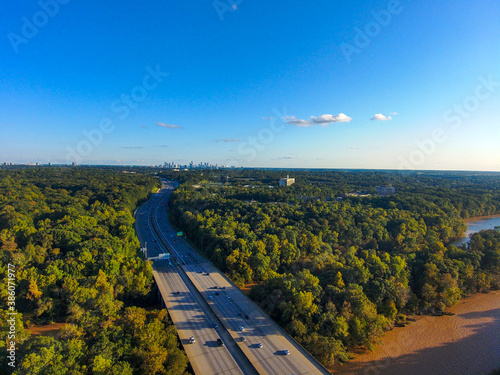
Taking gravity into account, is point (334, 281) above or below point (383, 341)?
above

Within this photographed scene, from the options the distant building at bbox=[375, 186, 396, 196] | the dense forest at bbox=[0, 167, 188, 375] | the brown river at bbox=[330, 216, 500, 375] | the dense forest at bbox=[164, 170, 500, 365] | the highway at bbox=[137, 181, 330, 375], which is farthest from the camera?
the distant building at bbox=[375, 186, 396, 196]

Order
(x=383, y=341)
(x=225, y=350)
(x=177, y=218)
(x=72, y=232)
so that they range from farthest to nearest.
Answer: (x=177, y=218) → (x=72, y=232) → (x=383, y=341) → (x=225, y=350)

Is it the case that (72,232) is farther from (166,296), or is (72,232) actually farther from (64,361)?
(64,361)

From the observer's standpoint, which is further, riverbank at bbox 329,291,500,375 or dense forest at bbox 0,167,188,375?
riverbank at bbox 329,291,500,375

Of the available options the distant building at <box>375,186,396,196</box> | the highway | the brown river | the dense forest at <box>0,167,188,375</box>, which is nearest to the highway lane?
the highway

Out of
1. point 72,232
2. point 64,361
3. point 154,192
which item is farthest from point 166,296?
point 154,192

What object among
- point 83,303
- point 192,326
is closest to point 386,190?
point 192,326

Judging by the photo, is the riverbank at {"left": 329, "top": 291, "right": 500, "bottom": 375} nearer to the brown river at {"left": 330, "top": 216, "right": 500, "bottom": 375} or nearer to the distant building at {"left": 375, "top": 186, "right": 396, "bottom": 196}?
the brown river at {"left": 330, "top": 216, "right": 500, "bottom": 375}
